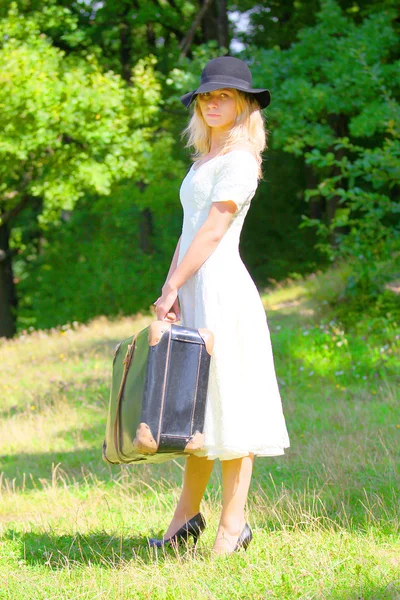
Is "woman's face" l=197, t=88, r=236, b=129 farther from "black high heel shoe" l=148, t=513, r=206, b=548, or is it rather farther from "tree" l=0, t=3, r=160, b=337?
"tree" l=0, t=3, r=160, b=337

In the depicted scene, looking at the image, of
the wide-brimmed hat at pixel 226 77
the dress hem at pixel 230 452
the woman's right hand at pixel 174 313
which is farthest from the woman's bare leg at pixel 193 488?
the wide-brimmed hat at pixel 226 77

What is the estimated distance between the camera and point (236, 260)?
11.5 ft

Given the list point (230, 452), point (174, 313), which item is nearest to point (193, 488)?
point (230, 452)

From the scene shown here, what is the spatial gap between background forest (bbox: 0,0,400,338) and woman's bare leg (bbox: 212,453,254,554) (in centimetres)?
337

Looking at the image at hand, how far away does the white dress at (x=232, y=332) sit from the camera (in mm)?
3303

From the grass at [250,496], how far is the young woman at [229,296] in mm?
320

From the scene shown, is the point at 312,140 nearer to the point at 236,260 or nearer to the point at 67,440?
the point at 67,440

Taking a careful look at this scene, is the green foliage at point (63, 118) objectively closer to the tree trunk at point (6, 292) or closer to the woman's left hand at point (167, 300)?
the tree trunk at point (6, 292)

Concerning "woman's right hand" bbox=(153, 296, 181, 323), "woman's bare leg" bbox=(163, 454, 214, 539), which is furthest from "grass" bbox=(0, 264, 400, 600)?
"woman's right hand" bbox=(153, 296, 181, 323)

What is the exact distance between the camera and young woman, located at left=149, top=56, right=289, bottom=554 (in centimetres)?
333

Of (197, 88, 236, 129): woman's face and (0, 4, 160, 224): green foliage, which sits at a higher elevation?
(0, 4, 160, 224): green foliage

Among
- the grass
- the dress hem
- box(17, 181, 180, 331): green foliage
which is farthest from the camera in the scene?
box(17, 181, 180, 331): green foliage

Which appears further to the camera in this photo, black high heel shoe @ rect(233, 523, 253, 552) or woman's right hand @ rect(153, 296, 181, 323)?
woman's right hand @ rect(153, 296, 181, 323)

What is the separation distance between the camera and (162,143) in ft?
67.0
